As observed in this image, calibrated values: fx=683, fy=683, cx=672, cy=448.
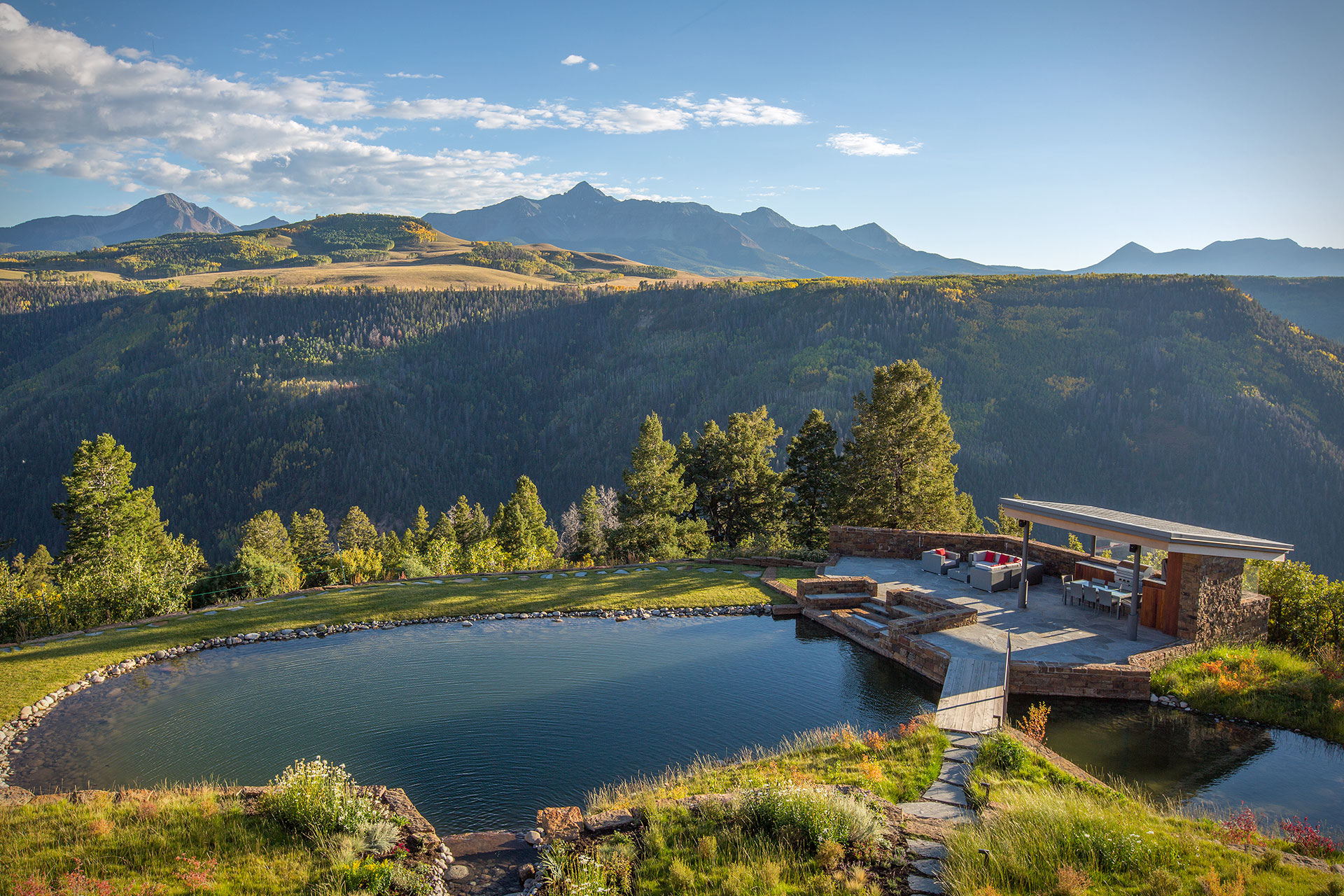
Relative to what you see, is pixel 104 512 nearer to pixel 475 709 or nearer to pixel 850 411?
pixel 475 709

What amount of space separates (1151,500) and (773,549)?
14868 cm

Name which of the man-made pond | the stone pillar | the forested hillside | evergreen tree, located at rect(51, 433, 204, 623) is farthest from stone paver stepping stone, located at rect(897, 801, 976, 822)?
the forested hillside

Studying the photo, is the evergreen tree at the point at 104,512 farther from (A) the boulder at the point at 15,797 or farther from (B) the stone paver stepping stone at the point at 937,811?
(B) the stone paver stepping stone at the point at 937,811

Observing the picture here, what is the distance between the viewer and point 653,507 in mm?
33344

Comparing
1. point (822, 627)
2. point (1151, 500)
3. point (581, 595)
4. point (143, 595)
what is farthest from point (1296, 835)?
point (1151, 500)

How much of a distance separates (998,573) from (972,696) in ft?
23.3

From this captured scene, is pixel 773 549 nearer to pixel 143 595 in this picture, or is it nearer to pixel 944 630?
pixel 944 630

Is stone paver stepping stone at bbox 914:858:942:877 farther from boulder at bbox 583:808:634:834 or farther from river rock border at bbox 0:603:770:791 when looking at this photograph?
river rock border at bbox 0:603:770:791

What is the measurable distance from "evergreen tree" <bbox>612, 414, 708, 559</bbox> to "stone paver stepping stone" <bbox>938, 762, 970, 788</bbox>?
2144 centimetres

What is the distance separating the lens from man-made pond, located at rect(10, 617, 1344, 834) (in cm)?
1056

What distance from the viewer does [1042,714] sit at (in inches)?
457

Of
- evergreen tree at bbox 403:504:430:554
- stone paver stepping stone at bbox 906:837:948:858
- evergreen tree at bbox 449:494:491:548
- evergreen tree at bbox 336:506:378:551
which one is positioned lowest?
evergreen tree at bbox 336:506:378:551

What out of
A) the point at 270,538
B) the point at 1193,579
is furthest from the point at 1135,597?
the point at 270,538

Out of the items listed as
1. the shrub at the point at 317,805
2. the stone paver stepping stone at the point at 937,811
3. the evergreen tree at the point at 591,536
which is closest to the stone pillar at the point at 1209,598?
the stone paver stepping stone at the point at 937,811
